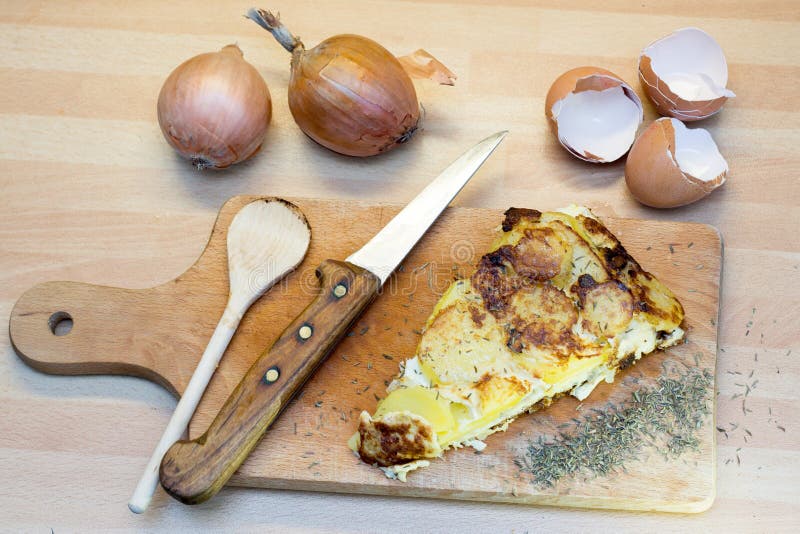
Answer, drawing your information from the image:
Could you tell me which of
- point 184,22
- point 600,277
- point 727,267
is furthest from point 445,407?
point 184,22

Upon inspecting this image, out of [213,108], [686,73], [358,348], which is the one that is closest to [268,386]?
[358,348]

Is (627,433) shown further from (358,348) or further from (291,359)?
(291,359)

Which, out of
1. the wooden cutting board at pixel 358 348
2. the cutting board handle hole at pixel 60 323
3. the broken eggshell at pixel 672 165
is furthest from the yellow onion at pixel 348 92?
the cutting board handle hole at pixel 60 323

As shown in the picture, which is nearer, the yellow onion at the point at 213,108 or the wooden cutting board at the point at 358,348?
the wooden cutting board at the point at 358,348

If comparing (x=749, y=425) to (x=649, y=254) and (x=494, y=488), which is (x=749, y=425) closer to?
(x=649, y=254)

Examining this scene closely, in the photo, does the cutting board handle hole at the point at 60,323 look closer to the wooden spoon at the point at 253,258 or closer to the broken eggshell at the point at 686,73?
the wooden spoon at the point at 253,258

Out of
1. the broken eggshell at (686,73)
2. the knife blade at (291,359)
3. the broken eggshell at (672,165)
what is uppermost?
the broken eggshell at (686,73)

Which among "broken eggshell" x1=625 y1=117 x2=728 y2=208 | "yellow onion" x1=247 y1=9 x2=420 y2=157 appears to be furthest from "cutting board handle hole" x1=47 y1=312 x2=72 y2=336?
"broken eggshell" x1=625 y1=117 x2=728 y2=208
